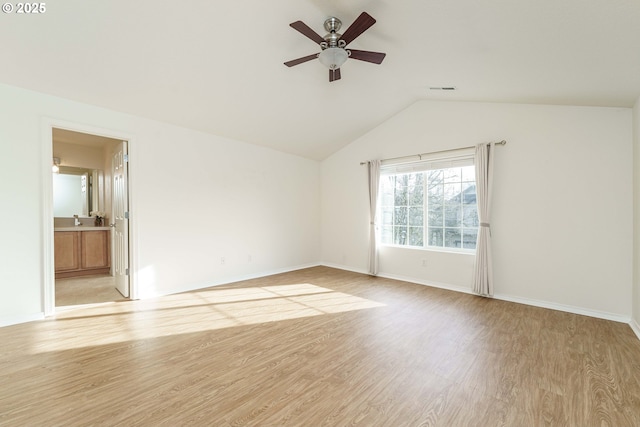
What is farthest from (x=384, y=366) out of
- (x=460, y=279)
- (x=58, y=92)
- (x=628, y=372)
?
(x=58, y=92)

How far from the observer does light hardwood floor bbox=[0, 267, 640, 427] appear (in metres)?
1.72

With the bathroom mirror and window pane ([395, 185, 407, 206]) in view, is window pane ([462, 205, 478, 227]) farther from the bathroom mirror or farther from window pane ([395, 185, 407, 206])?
the bathroom mirror

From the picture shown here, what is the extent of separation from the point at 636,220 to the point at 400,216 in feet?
9.76

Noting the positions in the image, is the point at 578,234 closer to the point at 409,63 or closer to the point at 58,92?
the point at 409,63

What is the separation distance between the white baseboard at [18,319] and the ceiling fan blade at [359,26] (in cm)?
444

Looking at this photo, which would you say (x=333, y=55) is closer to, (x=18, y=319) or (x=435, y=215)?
(x=435, y=215)

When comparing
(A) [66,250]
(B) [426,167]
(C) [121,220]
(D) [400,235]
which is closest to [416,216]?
(D) [400,235]

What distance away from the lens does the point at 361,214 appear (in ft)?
18.8

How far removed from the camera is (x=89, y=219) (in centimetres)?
610

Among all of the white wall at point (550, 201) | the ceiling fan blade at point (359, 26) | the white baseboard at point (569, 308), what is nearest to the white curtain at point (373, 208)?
the white wall at point (550, 201)

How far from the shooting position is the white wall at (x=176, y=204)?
301 cm

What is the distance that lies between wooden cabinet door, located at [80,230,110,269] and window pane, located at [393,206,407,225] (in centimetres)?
590

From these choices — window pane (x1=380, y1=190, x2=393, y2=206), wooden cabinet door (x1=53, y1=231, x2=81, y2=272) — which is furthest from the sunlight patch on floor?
wooden cabinet door (x1=53, y1=231, x2=81, y2=272)

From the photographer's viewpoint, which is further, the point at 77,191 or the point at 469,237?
the point at 77,191
